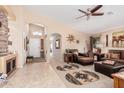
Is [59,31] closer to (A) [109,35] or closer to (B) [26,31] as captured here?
(B) [26,31]

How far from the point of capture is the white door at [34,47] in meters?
11.7

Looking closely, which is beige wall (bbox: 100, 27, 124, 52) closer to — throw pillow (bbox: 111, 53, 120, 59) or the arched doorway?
throw pillow (bbox: 111, 53, 120, 59)

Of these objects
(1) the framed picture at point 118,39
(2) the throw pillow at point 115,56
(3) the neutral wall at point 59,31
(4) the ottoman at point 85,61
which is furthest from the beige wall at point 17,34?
(1) the framed picture at point 118,39

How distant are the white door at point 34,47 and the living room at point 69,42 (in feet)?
11.8

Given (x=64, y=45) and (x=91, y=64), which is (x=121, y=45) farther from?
(x=64, y=45)

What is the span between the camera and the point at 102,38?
850cm

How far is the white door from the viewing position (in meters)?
11.7

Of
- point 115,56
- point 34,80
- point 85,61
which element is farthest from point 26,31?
point 115,56

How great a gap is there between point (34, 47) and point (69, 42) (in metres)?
4.52

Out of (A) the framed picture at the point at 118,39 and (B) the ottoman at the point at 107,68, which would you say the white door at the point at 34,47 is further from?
(B) the ottoman at the point at 107,68

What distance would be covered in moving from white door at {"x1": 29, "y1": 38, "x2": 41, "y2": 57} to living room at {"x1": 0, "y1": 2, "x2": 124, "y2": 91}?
359 cm

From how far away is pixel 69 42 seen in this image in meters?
8.88

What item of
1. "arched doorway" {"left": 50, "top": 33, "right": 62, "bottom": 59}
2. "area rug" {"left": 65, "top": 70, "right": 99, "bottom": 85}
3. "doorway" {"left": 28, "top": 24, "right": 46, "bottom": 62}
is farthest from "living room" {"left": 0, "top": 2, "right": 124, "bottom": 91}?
"doorway" {"left": 28, "top": 24, "right": 46, "bottom": 62}

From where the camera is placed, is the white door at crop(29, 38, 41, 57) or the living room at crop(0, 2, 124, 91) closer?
the living room at crop(0, 2, 124, 91)
